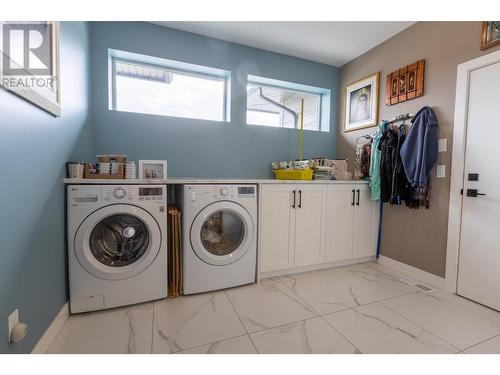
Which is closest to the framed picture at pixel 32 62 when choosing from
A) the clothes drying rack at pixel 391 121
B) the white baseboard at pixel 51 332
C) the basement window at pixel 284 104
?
the white baseboard at pixel 51 332

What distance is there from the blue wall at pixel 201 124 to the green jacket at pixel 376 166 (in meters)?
0.78

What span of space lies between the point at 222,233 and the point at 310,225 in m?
0.88

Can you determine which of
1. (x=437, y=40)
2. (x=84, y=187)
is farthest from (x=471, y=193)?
(x=84, y=187)

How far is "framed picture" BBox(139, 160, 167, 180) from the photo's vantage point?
6.04 feet

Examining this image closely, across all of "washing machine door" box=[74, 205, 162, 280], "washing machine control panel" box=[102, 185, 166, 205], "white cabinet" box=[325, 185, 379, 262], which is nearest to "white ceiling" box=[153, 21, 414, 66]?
"white cabinet" box=[325, 185, 379, 262]

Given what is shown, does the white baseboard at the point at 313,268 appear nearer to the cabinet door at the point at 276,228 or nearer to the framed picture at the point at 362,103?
the cabinet door at the point at 276,228

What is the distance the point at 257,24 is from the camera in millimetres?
2320

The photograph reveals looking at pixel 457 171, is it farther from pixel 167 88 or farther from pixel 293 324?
pixel 167 88

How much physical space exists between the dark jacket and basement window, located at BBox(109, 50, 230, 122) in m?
1.78

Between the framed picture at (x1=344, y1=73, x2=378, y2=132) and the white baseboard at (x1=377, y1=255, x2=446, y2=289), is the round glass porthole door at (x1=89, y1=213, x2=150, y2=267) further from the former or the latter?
the framed picture at (x1=344, y1=73, x2=378, y2=132)

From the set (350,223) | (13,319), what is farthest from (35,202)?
(350,223)

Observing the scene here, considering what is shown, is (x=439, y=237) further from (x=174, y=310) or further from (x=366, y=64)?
(x=174, y=310)

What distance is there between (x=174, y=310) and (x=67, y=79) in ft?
5.81
